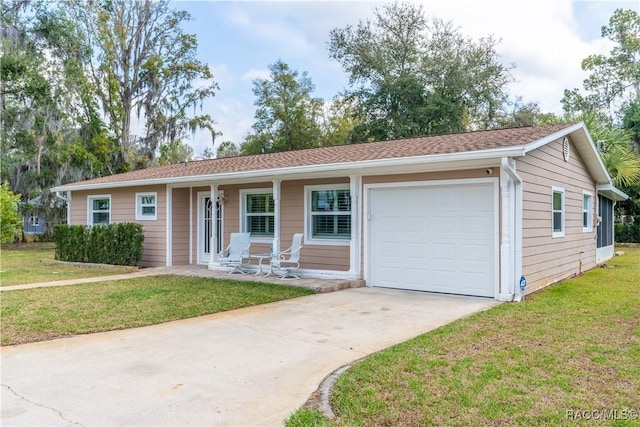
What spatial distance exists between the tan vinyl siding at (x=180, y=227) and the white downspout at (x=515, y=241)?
8367 mm

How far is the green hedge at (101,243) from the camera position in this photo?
39.9 ft

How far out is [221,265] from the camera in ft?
35.8

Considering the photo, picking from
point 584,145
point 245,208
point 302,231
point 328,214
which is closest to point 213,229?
point 245,208

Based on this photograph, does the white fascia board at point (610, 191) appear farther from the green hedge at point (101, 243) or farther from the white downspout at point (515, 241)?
the green hedge at point (101, 243)

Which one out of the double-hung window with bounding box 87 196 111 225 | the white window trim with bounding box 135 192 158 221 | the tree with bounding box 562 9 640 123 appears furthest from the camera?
the tree with bounding box 562 9 640 123

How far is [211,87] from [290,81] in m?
5.80

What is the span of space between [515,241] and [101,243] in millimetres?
10471

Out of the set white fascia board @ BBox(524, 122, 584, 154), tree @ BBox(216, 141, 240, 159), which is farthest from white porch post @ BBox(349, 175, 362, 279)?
tree @ BBox(216, 141, 240, 159)

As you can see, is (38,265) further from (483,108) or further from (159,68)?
(483,108)

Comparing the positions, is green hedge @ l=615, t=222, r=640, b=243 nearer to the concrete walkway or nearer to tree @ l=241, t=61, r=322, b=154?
tree @ l=241, t=61, r=322, b=154

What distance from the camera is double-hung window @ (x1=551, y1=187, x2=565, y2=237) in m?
9.41

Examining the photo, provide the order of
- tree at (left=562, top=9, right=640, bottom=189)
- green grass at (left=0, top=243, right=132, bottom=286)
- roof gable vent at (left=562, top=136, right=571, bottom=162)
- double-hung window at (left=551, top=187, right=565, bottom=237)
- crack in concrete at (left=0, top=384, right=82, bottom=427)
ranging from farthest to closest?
1. tree at (left=562, top=9, right=640, bottom=189)
2. green grass at (left=0, top=243, right=132, bottom=286)
3. roof gable vent at (left=562, top=136, right=571, bottom=162)
4. double-hung window at (left=551, top=187, right=565, bottom=237)
5. crack in concrete at (left=0, top=384, right=82, bottom=427)

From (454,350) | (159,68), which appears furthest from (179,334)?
(159,68)

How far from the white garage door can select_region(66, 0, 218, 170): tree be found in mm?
17953
